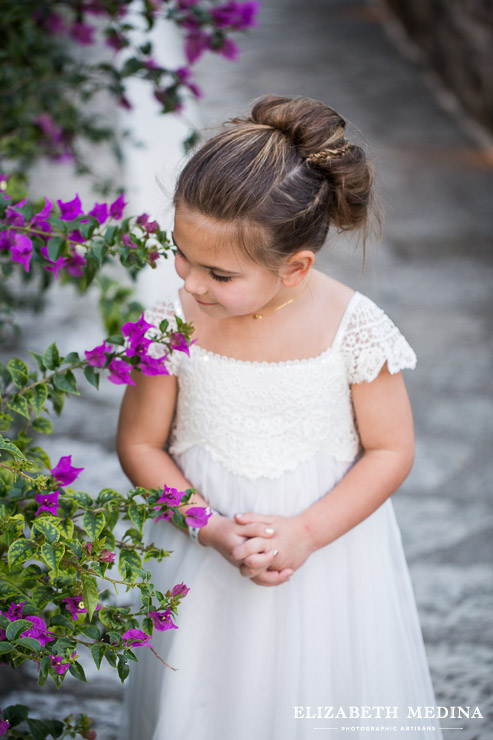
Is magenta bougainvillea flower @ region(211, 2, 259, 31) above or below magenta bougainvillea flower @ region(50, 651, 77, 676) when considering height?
above

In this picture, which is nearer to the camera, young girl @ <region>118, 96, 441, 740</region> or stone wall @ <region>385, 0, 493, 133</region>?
young girl @ <region>118, 96, 441, 740</region>

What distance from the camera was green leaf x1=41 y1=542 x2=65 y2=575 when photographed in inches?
40.1

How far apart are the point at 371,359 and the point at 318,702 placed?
62 cm

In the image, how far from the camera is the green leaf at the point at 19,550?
1037 mm

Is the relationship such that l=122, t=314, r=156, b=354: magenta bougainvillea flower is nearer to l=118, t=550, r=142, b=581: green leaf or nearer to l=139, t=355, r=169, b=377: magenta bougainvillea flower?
l=139, t=355, r=169, b=377: magenta bougainvillea flower

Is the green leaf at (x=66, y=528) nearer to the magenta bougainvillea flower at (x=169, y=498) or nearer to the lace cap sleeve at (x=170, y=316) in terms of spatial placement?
the magenta bougainvillea flower at (x=169, y=498)

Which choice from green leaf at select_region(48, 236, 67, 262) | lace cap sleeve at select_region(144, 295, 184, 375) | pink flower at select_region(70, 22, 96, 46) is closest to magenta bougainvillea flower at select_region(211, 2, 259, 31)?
pink flower at select_region(70, 22, 96, 46)

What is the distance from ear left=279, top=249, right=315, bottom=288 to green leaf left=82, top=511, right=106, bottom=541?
0.49m

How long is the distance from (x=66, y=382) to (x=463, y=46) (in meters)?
5.12

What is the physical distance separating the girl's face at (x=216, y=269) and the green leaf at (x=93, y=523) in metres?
0.39

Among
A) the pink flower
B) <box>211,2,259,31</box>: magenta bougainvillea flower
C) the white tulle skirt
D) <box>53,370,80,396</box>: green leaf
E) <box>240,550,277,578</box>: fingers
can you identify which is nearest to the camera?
<box>53,370,80,396</box>: green leaf

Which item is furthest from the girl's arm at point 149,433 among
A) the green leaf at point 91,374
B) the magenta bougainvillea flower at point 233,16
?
the magenta bougainvillea flower at point 233,16

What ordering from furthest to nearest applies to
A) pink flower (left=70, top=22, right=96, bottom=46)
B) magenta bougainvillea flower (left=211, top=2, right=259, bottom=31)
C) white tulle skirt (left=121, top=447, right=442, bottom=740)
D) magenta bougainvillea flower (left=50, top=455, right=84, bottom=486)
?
pink flower (left=70, top=22, right=96, bottom=46) < magenta bougainvillea flower (left=211, top=2, right=259, bottom=31) < white tulle skirt (left=121, top=447, right=442, bottom=740) < magenta bougainvillea flower (left=50, top=455, right=84, bottom=486)

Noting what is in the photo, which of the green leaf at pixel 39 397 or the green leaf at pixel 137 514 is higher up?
the green leaf at pixel 39 397
